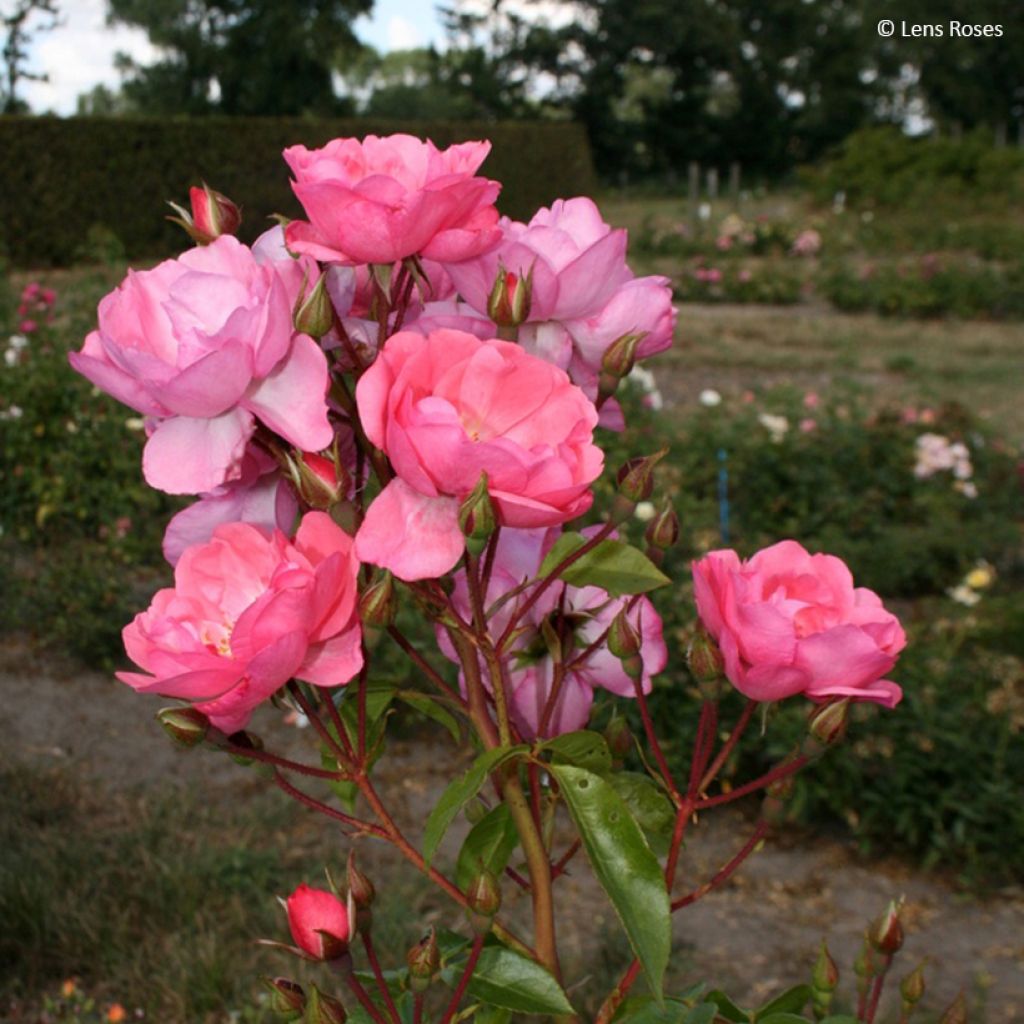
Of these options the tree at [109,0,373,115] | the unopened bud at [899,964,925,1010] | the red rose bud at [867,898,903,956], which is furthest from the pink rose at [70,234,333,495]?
the tree at [109,0,373,115]

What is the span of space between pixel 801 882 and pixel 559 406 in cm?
231

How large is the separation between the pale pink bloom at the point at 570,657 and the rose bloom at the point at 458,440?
0.16 m

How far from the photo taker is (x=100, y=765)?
3258 mm

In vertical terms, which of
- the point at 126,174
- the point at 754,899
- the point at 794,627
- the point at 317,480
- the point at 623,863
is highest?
the point at 126,174

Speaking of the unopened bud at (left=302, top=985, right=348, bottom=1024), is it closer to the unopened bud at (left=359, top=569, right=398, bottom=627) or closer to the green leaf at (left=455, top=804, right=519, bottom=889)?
the green leaf at (left=455, top=804, right=519, bottom=889)

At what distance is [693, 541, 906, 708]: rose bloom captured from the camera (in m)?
0.73

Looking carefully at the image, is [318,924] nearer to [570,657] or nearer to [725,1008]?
[570,657]

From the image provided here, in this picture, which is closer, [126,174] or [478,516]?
[478,516]

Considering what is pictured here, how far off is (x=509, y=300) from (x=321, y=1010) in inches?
15.6

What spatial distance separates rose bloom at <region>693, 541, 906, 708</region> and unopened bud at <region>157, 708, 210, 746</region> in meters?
0.27

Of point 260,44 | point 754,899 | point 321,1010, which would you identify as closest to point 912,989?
point 321,1010

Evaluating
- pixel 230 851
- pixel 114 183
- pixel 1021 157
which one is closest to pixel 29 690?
pixel 230 851

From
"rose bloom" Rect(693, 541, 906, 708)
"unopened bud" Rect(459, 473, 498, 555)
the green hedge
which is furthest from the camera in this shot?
the green hedge

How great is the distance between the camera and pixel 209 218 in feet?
2.43
